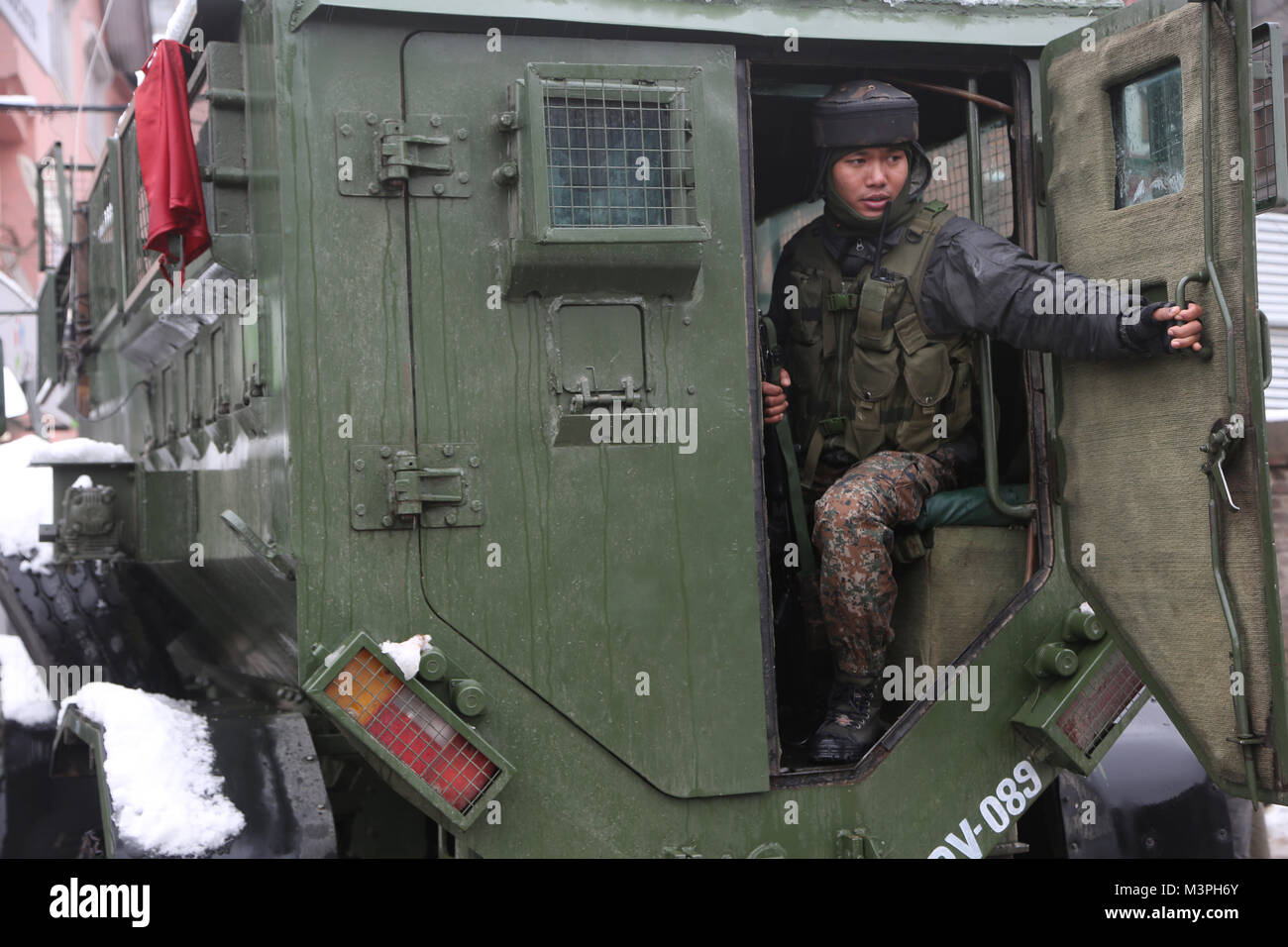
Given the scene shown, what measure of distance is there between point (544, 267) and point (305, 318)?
1.79 ft

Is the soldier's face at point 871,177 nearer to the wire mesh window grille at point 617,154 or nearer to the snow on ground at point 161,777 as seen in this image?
the wire mesh window grille at point 617,154

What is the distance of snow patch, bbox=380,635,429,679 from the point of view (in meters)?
3.28

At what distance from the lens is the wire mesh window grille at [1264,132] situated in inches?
131

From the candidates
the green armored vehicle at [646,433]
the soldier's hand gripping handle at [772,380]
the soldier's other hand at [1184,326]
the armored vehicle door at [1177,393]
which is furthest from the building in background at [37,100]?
the soldier's other hand at [1184,326]

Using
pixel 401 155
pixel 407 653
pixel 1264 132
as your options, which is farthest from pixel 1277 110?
pixel 407 653

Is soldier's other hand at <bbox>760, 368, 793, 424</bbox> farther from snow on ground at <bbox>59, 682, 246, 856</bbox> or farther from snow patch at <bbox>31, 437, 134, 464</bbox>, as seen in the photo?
snow patch at <bbox>31, 437, 134, 464</bbox>

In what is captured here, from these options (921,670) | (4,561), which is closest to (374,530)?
(921,670)

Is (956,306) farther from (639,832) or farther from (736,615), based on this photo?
(639,832)

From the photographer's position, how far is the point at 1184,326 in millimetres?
3408

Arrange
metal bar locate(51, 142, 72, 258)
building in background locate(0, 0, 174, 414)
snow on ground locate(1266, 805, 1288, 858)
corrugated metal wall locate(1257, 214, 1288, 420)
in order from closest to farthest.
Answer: snow on ground locate(1266, 805, 1288, 858)
metal bar locate(51, 142, 72, 258)
corrugated metal wall locate(1257, 214, 1288, 420)
building in background locate(0, 0, 174, 414)

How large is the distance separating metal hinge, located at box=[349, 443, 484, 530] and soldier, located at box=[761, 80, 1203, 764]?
902 mm

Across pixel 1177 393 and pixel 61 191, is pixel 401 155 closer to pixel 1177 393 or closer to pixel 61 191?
pixel 1177 393

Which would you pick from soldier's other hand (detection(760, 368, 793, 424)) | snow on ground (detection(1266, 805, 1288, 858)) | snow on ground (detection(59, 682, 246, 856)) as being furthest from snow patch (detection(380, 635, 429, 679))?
snow on ground (detection(1266, 805, 1288, 858))

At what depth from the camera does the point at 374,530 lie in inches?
132
